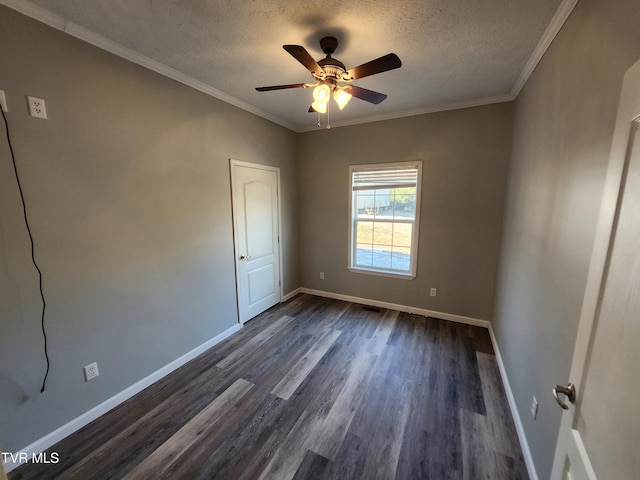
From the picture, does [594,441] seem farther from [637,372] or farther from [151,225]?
[151,225]

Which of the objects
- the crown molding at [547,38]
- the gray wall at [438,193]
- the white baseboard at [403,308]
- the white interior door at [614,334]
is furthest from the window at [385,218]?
the white interior door at [614,334]

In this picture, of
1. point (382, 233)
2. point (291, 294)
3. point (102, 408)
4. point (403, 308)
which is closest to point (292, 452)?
point (102, 408)

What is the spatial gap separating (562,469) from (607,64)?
151 cm

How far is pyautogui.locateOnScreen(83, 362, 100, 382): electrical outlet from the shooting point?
1815mm

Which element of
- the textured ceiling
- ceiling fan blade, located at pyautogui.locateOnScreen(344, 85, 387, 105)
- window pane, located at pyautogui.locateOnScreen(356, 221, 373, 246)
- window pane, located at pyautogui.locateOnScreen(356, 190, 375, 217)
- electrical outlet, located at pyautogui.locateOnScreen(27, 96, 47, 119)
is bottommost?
window pane, located at pyautogui.locateOnScreen(356, 221, 373, 246)

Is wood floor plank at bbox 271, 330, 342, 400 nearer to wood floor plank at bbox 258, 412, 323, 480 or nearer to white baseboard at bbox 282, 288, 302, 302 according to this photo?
wood floor plank at bbox 258, 412, 323, 480

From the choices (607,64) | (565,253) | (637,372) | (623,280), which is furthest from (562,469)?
(607,64)

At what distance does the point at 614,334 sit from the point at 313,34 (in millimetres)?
2138

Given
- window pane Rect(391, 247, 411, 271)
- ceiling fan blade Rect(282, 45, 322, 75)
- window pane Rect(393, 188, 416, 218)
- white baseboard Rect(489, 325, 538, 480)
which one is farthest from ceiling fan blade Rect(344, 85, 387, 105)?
white baseboard Rect(489, 325, 538, 480)

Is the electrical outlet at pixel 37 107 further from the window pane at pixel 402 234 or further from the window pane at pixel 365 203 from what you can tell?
the window pane at pixel 402 234

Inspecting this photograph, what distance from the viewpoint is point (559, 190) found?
4.53 ft

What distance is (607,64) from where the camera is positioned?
1.00 m

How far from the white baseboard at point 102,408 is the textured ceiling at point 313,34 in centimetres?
258

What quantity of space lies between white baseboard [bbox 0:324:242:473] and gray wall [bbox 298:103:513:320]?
225cm
